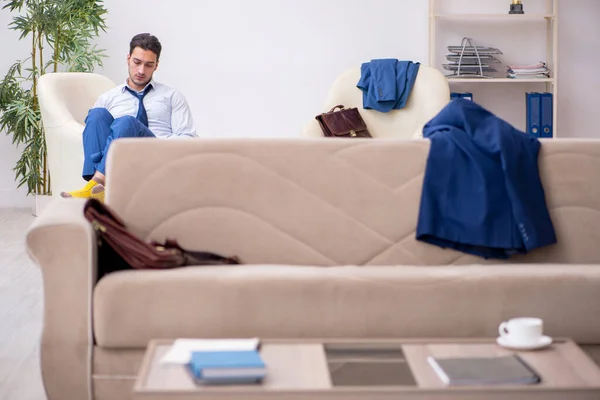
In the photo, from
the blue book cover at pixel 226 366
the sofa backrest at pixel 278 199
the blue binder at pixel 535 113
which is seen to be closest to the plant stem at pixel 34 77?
the blue binder at pixel 535 113

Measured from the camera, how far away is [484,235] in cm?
305

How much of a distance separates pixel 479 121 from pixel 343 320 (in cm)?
96

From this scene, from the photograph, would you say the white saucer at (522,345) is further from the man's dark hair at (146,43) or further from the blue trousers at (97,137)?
the man's dark hair at (146,43)

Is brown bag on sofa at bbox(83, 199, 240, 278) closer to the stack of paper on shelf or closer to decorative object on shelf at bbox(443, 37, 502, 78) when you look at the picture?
decorative object on shelf at bbox(443, 37, 502, 78)

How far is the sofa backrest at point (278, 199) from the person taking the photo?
123 inches

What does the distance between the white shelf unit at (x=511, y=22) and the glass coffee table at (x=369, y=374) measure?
4.63 m

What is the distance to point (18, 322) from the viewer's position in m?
3.88

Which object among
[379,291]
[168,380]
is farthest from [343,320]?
[168,380]

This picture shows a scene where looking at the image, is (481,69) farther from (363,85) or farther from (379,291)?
(379,291)

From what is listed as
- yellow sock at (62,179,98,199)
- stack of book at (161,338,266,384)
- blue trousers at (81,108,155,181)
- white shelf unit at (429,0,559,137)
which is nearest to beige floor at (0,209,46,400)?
yellow sock at (62,179,98,199)

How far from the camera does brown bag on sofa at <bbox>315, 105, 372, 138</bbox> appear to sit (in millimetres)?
5666

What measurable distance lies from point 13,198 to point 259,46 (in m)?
2.13

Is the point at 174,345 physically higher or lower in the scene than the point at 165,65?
lower

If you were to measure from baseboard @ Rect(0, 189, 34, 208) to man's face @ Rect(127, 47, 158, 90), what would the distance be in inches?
84.4
